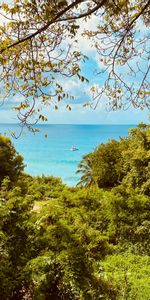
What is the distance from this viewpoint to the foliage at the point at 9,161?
2605 cm

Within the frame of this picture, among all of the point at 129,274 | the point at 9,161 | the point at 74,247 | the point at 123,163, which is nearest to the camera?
the point at 74,247

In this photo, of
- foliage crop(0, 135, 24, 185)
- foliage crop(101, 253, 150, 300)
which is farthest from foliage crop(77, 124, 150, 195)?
foliage crop(0, 135, 24, 185)

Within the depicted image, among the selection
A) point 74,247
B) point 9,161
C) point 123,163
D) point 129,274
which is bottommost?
point 129,274

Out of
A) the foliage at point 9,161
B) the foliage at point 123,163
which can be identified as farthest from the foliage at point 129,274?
the foliage at point 9,161

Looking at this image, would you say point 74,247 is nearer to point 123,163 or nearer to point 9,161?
point 123,163

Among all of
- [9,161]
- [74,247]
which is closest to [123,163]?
[9,161]

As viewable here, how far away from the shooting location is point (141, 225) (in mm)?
13266

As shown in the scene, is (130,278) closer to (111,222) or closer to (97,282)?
(97,282)

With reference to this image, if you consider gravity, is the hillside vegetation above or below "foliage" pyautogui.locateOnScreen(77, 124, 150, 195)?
below

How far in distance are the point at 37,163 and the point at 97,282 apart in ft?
282

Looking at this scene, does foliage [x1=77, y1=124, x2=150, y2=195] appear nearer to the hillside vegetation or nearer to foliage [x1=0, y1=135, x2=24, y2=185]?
the hillside vegetation

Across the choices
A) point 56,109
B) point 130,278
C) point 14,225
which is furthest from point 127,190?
point 56,109

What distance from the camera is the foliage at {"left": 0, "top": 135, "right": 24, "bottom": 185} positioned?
26047mm

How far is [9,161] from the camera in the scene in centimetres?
2653
